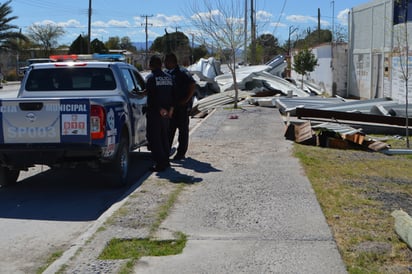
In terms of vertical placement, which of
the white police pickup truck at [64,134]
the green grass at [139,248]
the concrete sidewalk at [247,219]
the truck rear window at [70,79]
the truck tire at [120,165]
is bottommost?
the green grass at [139,248]

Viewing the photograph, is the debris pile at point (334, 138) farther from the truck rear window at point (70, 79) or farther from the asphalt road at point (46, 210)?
the truck rear window at point (70, 79)

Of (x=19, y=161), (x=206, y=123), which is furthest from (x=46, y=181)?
(x=206, y=123)

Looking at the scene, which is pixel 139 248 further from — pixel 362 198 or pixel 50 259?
pixel 362 198

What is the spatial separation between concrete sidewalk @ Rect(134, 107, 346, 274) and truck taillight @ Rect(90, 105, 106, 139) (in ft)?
4.68

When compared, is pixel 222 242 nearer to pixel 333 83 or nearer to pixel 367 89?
pixel 367 89

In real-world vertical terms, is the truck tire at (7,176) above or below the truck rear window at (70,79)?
below

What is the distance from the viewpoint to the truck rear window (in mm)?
9578

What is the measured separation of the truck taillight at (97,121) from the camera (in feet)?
24.9

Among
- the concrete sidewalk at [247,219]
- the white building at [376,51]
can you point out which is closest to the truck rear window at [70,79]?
the concrete sidewalk at [247,219]

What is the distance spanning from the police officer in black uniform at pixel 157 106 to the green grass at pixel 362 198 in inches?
96.5

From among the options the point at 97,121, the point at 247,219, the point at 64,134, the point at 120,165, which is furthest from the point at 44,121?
the point at 247,219

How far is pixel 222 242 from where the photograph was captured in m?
5.52

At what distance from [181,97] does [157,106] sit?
98 centimetres

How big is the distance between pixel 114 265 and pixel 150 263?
31cm
